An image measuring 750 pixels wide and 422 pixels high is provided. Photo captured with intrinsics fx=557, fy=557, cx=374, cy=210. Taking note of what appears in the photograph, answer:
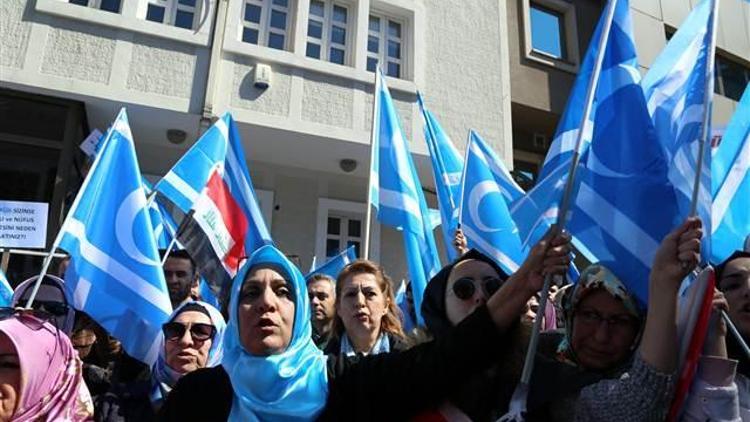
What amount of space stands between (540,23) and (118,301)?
11.0m

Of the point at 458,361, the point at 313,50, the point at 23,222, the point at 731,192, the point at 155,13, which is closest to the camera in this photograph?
the point at 458,361

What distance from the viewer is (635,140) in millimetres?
2143

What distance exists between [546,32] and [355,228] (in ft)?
20.1

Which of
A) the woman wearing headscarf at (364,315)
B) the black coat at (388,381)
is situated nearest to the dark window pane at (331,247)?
the woman wearing headscarf at (364,315)

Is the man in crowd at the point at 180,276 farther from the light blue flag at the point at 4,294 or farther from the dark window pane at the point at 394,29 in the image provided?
the dark window pane at the point at 394,29

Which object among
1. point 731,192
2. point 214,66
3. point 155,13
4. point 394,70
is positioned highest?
point 155,13

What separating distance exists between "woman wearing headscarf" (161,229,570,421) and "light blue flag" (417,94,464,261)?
2816 mm

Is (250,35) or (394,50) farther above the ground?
(394,50)

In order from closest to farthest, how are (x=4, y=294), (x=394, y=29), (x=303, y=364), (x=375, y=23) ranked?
(x=303, y=364) → (x=4, y=294) → (x=375, y=23) → (x=394, y=29)

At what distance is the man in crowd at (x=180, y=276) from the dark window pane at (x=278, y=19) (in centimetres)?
586

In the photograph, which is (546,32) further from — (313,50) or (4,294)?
(4,294)

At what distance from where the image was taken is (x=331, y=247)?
9.47 metres

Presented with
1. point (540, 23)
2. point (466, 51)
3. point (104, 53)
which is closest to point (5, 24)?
point (104, 53)

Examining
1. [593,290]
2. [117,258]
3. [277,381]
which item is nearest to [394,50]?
[117,258]
